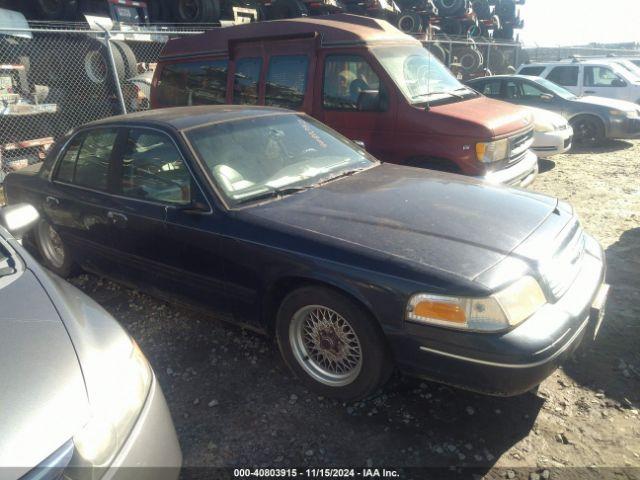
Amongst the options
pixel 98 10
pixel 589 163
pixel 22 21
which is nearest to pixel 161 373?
pixel 589 163

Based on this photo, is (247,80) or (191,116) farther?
(247,80)

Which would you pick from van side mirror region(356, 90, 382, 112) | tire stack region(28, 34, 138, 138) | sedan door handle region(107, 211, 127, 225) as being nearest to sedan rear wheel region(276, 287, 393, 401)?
sedan door handle region(107, 211, 127, 225)

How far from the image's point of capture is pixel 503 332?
2.14 metres

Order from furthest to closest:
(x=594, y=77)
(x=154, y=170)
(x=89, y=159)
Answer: (x=594, y=77), (x=89, y=159), (x=154, y=170)

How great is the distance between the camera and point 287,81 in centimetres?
564

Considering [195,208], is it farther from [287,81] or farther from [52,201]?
[287,81]

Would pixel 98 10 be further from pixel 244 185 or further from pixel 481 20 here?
pixel 481 20

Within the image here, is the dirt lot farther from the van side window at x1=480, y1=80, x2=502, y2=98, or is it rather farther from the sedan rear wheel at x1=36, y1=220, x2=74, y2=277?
the van side window at x1=480, y1=80, x2=502, y2=98

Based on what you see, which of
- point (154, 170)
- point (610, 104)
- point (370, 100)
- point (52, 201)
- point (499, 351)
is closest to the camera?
point (499, 351)

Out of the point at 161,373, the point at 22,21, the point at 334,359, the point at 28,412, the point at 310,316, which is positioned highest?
the point at 22,21

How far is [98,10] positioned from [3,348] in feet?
37.7

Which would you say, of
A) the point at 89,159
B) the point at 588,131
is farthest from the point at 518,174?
the point at 588,131

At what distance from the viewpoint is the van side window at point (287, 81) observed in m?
5.54

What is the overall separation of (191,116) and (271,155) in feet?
2.09
